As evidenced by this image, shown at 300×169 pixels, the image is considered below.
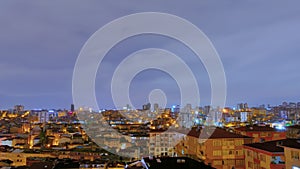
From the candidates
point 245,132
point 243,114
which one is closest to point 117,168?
point 245,132

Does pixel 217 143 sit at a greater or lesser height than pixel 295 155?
lesser

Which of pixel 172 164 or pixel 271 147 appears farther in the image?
pixel 271 147

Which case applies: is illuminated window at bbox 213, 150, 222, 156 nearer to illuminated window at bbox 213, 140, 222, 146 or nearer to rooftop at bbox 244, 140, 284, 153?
illuminated window at bbox 213, 140, 222, 146

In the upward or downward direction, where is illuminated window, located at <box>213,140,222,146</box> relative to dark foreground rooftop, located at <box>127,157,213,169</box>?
downward

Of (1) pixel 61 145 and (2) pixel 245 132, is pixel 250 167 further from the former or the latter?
(1) pixel 61 145

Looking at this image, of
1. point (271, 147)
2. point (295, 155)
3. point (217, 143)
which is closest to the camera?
point (295, 155)

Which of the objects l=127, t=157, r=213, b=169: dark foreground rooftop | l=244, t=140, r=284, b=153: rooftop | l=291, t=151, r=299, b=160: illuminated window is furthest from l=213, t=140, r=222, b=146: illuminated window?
l=127, t=157, r=213, b=169: dark foreground rooftop

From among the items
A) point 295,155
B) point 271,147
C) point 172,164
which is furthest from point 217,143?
point 172,164

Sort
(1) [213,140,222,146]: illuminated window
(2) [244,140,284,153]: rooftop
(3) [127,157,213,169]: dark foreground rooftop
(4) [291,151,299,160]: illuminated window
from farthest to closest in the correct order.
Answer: (1) [213,140,222,146]: illuminated window, (2) [244,140,284,153]: rooftop, (4) [291,151,299,160]: illuminated window, (3) [127,157,213,169]: dark foreground rooftop

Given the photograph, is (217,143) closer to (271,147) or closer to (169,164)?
(271,147)

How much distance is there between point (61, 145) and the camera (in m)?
32.0

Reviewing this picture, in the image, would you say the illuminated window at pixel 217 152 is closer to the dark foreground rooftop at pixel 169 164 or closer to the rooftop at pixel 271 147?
the rooftop at pixel 271 147

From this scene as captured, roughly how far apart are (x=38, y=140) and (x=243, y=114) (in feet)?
124

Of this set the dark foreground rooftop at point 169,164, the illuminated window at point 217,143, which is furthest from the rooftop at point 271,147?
the dark foreground rooftop at point 169,164
